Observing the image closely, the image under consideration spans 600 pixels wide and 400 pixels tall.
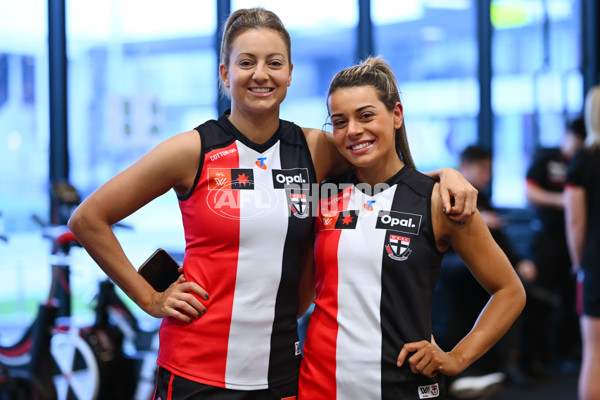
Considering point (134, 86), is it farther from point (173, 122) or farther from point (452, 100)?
point (452, 100)

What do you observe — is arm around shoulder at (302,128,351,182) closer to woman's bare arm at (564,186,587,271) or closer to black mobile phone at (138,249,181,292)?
black mobile phone at (138,249,181,292)

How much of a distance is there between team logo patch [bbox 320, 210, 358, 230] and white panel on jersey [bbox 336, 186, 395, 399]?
4 cm

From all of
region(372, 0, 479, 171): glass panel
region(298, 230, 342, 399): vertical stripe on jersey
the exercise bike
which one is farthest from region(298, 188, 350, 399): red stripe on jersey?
region(372, 0, 479, 171): glass panel

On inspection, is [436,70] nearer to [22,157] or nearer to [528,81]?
[528,81]

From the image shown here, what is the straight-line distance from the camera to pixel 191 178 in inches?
65.7

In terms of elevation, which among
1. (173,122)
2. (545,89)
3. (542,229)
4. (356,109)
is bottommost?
(542,229)

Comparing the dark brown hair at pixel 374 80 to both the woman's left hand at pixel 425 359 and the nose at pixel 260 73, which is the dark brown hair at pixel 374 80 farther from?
the woman's left hand at pixel 425 359

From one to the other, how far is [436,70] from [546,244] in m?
1.68

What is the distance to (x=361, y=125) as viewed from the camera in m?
1.67

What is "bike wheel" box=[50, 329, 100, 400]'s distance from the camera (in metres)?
3.24

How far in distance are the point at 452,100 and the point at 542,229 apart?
54.4 inches

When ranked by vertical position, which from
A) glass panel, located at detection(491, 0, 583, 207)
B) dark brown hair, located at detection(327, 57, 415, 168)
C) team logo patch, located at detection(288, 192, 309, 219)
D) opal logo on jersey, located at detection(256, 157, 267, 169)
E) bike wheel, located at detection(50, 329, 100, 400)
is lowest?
bike wheel, located at detection(50, 329, 100, 400)

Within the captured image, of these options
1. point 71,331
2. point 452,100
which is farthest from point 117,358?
point 452,100

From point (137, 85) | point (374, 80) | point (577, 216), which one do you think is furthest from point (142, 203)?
point (137, 85)
